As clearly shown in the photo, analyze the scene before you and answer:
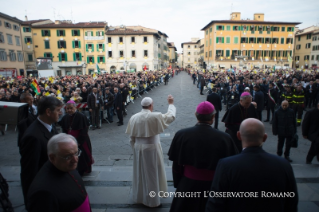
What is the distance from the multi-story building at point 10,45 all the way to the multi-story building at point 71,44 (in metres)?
6.16

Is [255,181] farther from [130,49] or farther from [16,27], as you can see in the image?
[130,49]

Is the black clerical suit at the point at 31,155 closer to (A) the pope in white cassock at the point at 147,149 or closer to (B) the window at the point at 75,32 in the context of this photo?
(A) the pope in white cassock at the point at 147,149

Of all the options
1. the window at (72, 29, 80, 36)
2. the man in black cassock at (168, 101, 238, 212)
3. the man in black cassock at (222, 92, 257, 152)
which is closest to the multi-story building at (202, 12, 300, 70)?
the window at (72, 29, 80, 36)

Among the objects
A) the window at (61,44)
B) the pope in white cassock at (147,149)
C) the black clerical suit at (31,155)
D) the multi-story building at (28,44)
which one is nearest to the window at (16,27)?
the multi-story building at (28,44)

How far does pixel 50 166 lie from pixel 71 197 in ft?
0.88

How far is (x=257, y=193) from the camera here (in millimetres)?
1625

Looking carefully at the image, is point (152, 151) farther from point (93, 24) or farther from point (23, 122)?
point (93, 24)

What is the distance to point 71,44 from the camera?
1714 inches

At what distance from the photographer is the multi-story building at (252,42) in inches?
1756

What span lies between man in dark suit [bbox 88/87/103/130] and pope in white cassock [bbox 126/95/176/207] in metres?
5.21

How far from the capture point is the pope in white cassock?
3240 millimetres

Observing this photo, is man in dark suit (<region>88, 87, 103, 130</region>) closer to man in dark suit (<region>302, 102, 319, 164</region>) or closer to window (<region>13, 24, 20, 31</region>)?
man in dark suit (<region>302, 102, 319, 164</region>)

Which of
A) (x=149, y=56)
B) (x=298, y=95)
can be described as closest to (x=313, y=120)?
(x=298, y=95)

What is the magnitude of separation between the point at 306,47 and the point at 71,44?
162 ft
